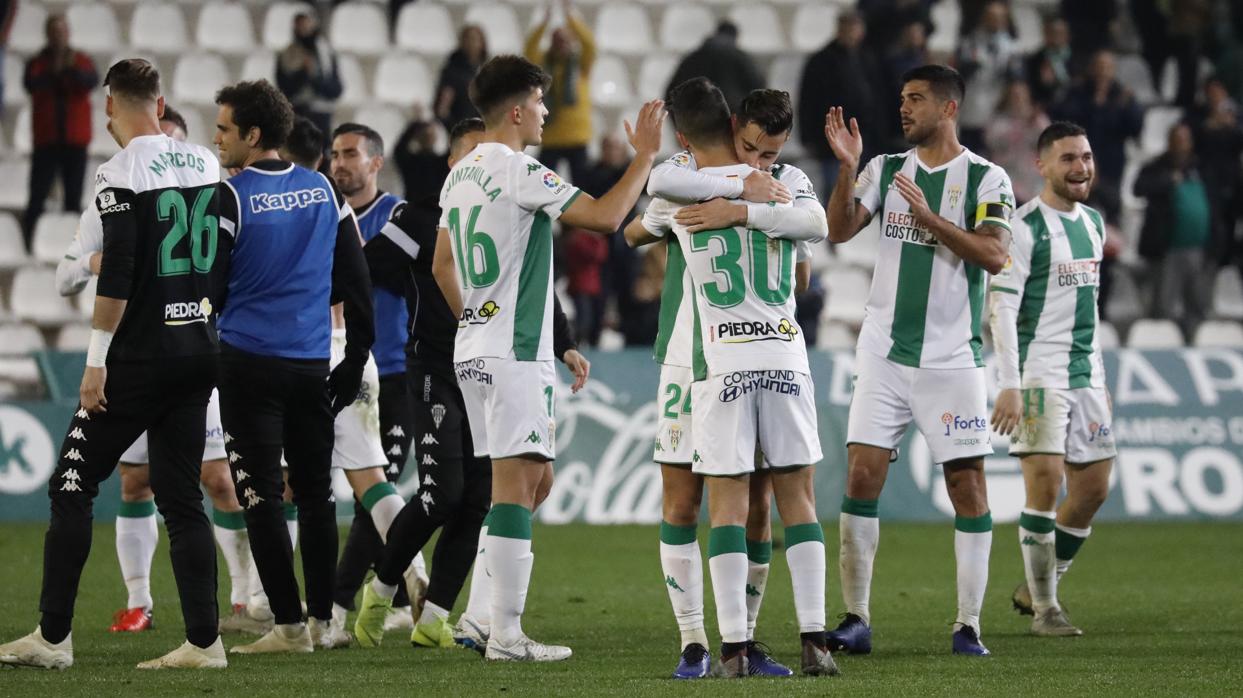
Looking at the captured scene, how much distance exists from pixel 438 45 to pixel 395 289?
39.5 ft

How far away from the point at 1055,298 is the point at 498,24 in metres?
12.3

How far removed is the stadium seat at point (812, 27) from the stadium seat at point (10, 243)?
29.2 ft

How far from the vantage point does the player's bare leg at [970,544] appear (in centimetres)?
738

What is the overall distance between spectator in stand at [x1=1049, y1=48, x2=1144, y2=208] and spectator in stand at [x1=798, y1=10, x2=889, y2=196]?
1.90 m

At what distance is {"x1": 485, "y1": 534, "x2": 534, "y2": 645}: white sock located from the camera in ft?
22.6

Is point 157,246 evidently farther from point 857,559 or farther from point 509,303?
point 857,559

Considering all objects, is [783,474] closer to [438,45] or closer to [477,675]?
[477,675]

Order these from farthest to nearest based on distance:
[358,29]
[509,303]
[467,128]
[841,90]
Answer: [358,29] → [841,90] → [467,128] → [509,303]

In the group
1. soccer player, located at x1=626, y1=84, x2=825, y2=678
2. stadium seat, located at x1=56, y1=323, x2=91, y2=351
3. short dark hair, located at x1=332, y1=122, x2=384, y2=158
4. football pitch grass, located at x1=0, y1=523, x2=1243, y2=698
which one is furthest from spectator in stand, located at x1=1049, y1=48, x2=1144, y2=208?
soccer player, located at x1=626, y1=84, x2=825, y2=678

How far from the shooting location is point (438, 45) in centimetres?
1986

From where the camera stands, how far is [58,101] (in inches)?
652

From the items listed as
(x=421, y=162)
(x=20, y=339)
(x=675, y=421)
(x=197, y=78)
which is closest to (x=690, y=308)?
(x=675, y=421)

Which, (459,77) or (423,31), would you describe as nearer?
(459,77)

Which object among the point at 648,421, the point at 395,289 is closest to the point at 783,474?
the point at 395,289
